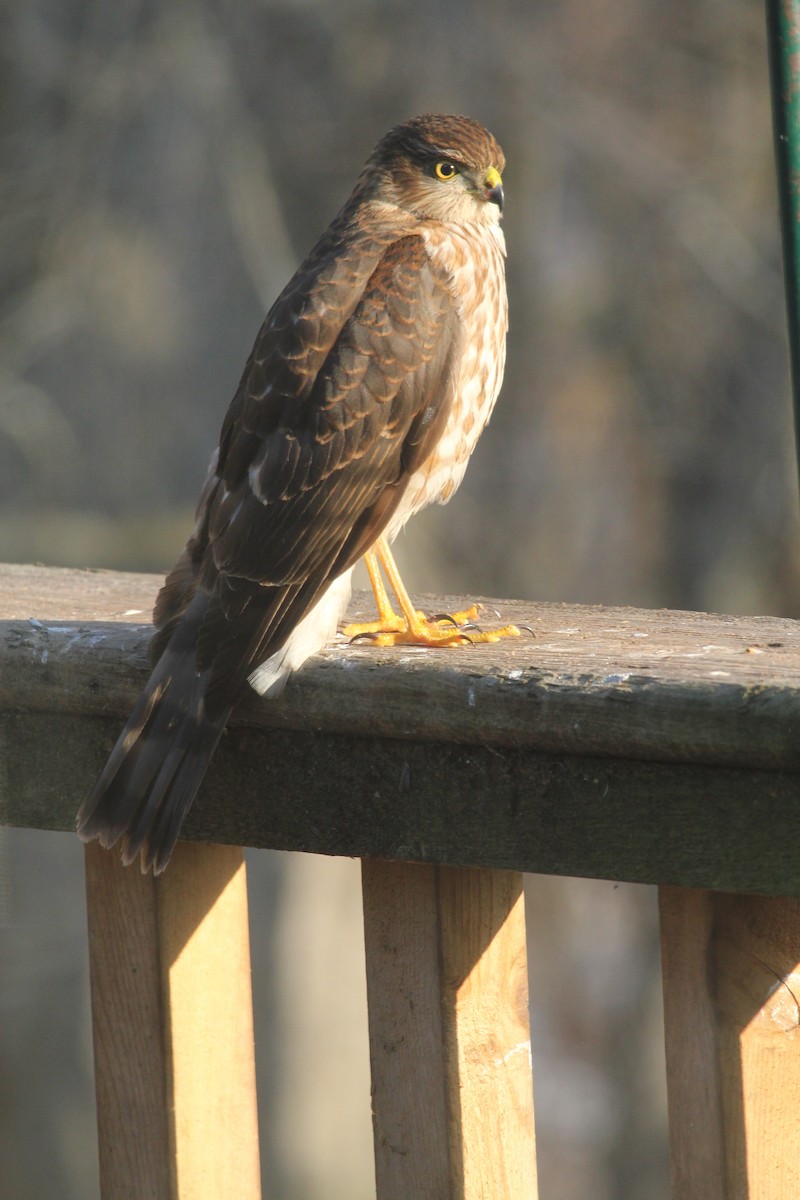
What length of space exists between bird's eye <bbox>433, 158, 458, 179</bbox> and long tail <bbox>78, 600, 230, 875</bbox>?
1510 millimetres

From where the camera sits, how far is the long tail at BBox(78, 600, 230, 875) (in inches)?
71.9

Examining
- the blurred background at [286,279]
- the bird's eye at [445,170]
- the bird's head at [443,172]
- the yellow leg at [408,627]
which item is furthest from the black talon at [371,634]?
the blurred background at [286,279]

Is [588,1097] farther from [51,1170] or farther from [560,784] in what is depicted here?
[560,784]

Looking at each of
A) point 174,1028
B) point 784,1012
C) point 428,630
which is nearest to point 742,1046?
point 784,1012

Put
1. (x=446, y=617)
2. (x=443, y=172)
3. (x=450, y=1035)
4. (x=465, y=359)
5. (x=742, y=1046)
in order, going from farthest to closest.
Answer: (x=443, y=172)
(x=465, y=359)
(x=446, y=617)
(x=450, y=1035)
(x=742, y=1046)

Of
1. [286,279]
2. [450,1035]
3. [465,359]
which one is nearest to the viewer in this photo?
[450,1035]

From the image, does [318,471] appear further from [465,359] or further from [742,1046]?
[742,1046]

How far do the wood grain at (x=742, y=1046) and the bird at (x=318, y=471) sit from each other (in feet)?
1.96

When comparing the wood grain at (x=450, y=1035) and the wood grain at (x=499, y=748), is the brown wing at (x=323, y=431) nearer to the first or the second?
the wood grain at (x=499, y=748)

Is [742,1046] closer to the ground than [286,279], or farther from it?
closer to the ground

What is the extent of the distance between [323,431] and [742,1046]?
1.17 m

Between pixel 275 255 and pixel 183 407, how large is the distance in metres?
0.73

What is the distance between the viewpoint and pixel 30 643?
197cm

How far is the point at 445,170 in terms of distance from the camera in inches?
121
